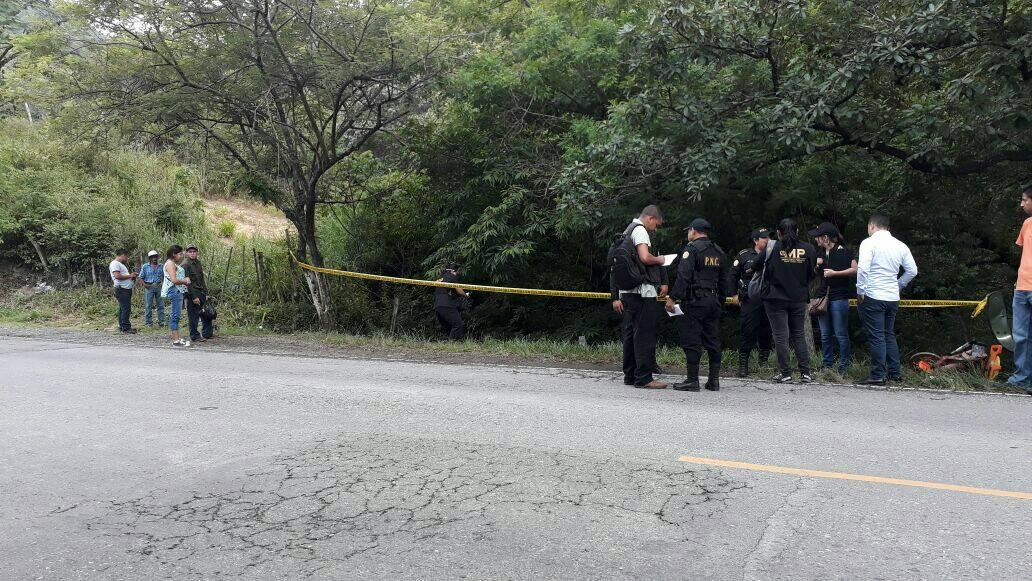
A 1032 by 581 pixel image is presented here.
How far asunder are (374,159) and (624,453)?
11.6 metres

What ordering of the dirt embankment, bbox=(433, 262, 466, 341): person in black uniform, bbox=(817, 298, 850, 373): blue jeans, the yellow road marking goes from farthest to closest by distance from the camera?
the dirt embankment < bbox=(433, 262, 466, 341): person in black uniform < bbox=(817, 298, 850, 373): blue jeans < the yellow road marking

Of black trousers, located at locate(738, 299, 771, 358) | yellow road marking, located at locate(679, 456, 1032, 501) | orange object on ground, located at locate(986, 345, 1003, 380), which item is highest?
black trousers, located at locate(738, 299, 771, 358)

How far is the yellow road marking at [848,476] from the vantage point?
4.87m

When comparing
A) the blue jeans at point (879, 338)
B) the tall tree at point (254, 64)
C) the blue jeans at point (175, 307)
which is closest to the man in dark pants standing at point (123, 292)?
the blue jeans at point (175, 307)

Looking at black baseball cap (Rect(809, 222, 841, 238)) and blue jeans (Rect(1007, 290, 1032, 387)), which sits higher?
black baseball cap (Rect(809, 222, 841, 238))

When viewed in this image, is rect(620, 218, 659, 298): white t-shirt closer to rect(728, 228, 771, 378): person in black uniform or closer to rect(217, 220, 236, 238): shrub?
rect(728, 228, 771, 378): person in black uniform

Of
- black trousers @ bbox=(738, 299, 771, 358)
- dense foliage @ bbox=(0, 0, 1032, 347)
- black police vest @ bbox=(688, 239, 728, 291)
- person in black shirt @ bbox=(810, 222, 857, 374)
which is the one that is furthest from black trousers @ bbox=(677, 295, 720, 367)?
dense foliage @ bbox=(0, 0, 1032, 347)

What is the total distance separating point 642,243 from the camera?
28.5 ft

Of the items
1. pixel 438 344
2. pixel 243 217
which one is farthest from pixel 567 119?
pixel 243 217

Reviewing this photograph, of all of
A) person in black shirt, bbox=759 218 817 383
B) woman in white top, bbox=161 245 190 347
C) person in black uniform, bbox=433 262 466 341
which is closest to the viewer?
person in black shirt, bbox=759 218 817 383

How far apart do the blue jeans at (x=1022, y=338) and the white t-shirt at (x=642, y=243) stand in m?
3.93

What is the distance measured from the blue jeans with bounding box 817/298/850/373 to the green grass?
0.68 feet

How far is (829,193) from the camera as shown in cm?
1281

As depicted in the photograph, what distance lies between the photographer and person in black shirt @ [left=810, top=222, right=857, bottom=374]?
9.83 metres
